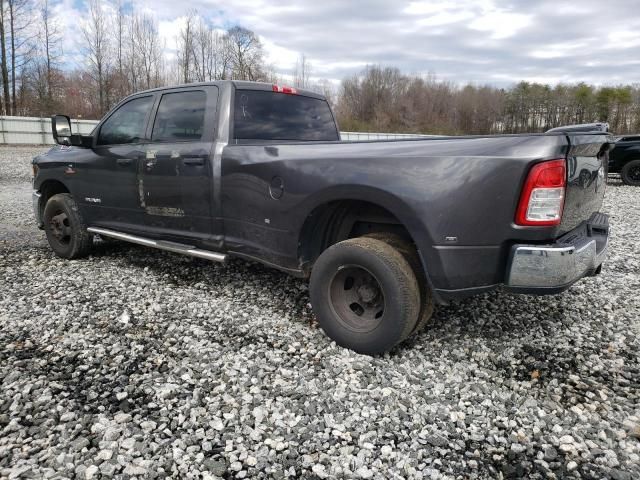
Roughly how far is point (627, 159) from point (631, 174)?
43 cm

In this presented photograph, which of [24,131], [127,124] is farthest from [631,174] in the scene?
[24,131]

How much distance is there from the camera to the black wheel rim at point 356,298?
2.98m

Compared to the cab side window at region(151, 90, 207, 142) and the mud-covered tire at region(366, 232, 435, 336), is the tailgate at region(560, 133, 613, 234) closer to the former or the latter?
the mud-covered tire at region(366, 232, 435, 336)

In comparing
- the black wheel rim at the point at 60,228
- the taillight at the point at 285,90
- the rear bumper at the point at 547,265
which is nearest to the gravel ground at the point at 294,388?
the rear bumper at the point at 547,265

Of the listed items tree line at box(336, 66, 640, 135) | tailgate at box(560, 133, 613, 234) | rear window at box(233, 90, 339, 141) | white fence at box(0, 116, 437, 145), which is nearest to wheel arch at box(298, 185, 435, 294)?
tailgate at box(560, 133, 613, 234)

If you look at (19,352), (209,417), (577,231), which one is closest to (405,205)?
(577,231)

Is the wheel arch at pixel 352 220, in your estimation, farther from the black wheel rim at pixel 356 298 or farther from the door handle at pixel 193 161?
the door handle at pixel 193 161

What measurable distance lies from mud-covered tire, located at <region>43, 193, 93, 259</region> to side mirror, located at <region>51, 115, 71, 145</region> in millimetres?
633

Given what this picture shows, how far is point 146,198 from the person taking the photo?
4215 millimetres

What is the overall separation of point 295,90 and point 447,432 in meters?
3.32

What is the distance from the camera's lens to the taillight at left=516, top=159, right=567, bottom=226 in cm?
232

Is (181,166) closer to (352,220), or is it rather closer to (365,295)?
(352,220)

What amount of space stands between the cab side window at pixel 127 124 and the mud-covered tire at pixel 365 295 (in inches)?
97.8

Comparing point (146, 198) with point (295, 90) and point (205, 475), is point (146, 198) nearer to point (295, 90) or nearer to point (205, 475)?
point (295, 90)
